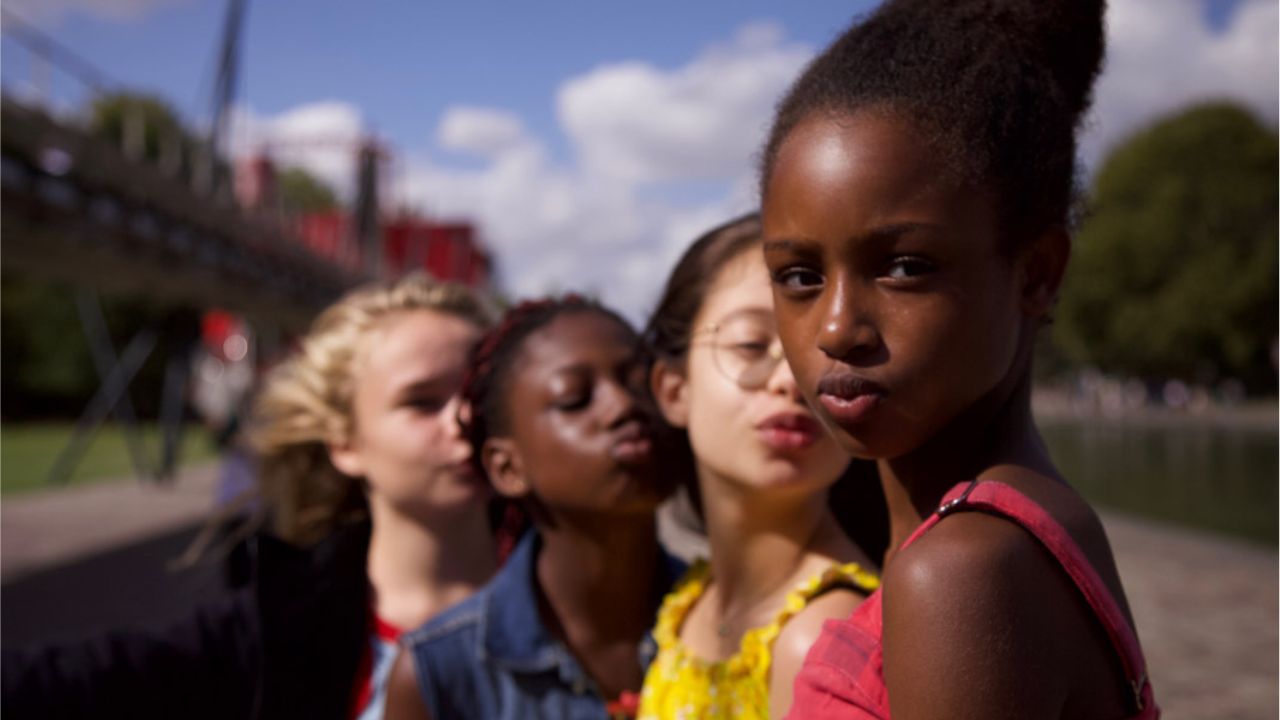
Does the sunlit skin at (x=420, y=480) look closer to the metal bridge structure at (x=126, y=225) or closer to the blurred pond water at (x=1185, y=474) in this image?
the blurred pond water at (x=1185, y=474)

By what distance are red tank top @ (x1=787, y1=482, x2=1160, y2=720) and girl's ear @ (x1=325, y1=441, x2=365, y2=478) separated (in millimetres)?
2143

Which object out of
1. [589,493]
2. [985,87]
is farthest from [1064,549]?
[589,493]

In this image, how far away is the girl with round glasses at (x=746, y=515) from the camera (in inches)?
64.6

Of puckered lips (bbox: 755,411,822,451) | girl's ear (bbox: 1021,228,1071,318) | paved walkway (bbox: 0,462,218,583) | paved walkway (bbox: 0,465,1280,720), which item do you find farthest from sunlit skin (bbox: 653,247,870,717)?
paved walkway (bbox: 0,462,218,583)

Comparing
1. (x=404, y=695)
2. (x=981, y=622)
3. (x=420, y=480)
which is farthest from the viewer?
(x=420, y=480)

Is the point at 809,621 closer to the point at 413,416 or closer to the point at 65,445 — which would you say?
the point at 413,416

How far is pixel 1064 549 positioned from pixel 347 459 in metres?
2.49

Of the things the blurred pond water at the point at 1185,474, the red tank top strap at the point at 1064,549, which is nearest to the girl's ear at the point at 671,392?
the red tank top strap at the point at 1064,549

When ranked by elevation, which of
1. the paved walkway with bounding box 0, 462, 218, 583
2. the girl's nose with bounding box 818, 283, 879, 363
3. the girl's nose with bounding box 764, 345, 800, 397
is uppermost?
the girl's nose with bounding box 818, 283, 879, 363

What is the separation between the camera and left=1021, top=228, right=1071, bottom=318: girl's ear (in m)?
1.13

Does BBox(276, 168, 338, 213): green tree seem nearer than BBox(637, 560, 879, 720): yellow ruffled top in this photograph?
No

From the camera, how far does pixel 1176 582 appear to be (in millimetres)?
9070

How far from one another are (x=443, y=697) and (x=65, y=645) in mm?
795

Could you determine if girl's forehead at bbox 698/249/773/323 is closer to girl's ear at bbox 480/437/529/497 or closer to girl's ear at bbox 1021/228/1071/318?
girl's ear at bbox 480/437/529/497
